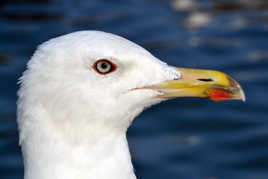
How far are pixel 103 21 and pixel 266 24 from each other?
8.60 ft

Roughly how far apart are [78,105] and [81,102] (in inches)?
1.1

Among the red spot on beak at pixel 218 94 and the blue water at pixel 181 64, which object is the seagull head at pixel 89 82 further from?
the blue water at pixel 181 64

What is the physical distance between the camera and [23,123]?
4.23m

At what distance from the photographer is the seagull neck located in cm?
420

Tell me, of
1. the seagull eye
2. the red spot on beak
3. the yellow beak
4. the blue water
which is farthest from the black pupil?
the blue water

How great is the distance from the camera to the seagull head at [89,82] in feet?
13.8

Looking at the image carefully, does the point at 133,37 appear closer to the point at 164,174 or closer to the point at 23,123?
the point at 164,174

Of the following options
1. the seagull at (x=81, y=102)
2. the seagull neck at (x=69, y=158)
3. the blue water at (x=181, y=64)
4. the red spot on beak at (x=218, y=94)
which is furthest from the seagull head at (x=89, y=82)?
the blue water at (x=181, y=64)

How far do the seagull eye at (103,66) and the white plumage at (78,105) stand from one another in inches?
1.1

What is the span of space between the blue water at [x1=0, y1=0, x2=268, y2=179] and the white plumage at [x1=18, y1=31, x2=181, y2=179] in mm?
→ 3242

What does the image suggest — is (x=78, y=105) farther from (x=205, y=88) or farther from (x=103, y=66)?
(x=205, y=88)

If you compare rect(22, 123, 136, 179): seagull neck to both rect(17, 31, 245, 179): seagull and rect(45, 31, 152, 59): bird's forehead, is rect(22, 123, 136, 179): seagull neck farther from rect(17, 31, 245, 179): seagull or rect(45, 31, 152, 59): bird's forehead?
rect(45, 31, 152, 59): bird's forehead

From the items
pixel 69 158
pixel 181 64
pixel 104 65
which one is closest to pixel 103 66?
pixel 104 65

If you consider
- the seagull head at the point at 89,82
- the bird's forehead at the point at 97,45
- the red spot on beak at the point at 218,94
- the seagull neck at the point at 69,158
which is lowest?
the seagull neck at the point at 69,158
